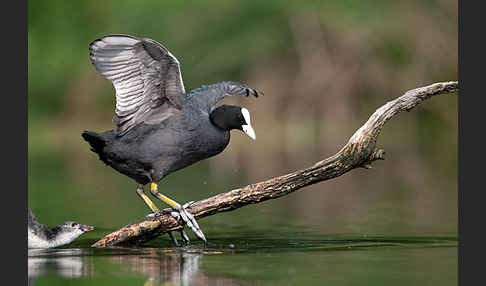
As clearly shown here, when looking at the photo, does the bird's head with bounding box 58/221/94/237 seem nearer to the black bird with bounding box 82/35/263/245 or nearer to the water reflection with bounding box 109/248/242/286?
the black bird with bounding box 82/35/263/245

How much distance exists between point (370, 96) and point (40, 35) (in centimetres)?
1034

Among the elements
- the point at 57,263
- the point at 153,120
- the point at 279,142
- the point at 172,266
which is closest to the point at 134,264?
the point at 172,266

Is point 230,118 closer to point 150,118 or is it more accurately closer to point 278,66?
point 150,118

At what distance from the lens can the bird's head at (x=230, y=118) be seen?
8000mm

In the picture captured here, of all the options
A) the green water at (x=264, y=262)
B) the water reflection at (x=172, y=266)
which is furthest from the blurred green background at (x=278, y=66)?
the water reflection at (x=172, y=266)

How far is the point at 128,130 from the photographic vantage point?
26.8 feet

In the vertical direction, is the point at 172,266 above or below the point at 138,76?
below

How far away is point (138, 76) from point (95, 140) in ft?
2.30

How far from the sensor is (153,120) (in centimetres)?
815

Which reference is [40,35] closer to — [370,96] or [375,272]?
[370,96]

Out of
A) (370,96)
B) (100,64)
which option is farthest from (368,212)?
(370,96)

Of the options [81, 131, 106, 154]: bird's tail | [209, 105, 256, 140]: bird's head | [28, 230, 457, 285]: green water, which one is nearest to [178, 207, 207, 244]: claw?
[28, 230, 457, 285]: green water

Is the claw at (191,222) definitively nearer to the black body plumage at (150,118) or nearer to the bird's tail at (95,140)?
the black body plumage at (150,118)

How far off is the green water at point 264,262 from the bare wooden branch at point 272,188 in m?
0.20
